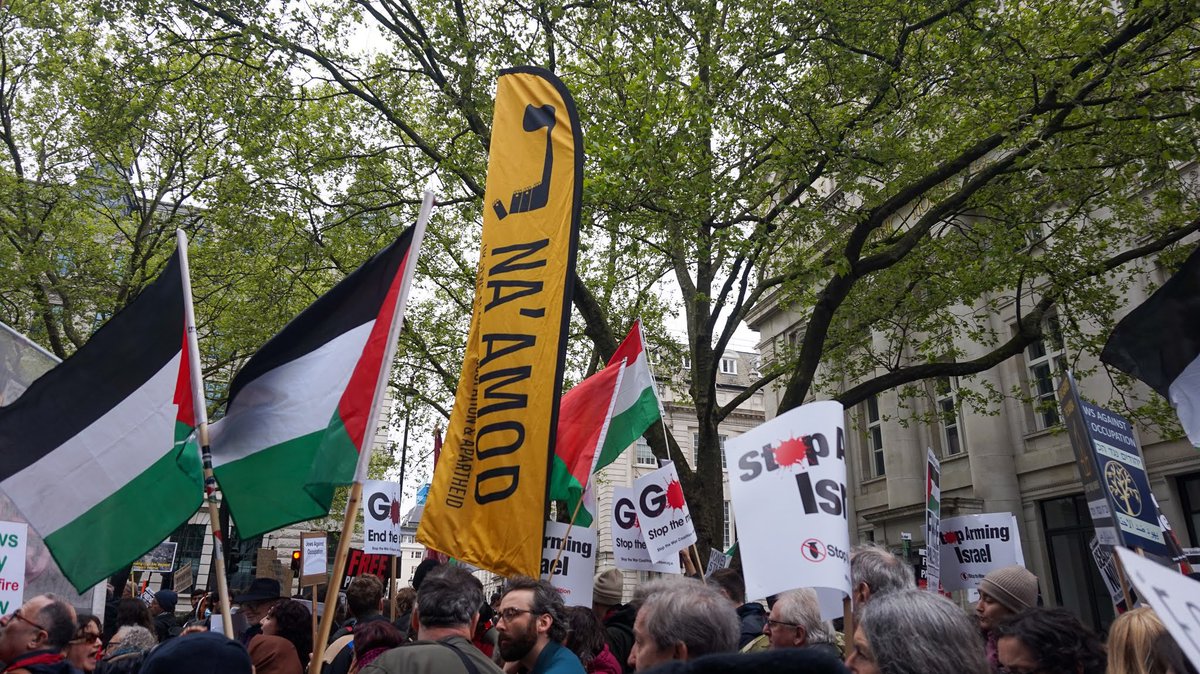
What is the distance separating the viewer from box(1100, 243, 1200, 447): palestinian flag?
4949mm

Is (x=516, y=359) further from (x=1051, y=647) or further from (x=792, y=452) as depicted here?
(x=1051, y=647)

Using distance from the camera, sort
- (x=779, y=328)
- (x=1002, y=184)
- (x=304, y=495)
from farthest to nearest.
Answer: (x=779, y=328) < (x=1002, y=184) < (x=304, y=495)

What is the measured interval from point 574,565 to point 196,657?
4.44 m

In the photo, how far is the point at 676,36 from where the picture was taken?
42.8 feet

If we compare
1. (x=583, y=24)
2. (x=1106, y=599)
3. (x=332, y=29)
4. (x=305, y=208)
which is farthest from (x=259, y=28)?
(x=1106, y=599)

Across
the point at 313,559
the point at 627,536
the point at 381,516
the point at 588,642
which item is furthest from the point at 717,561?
the point at 588,642

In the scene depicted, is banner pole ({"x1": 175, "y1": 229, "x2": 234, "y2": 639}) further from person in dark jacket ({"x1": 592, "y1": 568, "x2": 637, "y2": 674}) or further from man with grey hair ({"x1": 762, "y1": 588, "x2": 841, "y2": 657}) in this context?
person in dark jacket ({"x1": 592, "y1": 568, "x2": 637, "y2": 674})

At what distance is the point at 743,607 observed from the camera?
575 centimetres

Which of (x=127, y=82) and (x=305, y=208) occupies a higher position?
(x=127, y=82)

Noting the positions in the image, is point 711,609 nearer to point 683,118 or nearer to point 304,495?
point 304,495

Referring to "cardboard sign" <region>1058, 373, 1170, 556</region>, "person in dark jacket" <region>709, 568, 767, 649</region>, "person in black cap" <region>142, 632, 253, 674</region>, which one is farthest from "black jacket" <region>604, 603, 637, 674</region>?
"person in black cap" <region>142, 632, 253, 674</region>

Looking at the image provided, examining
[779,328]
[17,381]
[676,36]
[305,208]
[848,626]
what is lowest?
[848,626]

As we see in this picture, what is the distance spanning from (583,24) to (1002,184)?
704 cm

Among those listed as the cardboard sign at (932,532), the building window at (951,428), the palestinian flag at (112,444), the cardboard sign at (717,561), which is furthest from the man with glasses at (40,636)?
the building window at (951,428)
